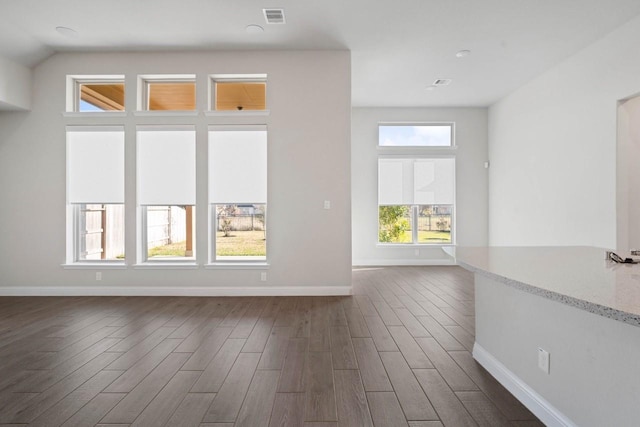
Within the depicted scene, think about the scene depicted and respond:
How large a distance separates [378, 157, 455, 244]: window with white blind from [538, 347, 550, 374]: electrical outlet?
5.31 metres

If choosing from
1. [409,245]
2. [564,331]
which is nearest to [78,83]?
[564,331]

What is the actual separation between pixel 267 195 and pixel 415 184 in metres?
3.76

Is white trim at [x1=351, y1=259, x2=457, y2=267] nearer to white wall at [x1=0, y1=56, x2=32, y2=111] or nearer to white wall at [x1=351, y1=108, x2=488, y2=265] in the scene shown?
white wall at [x1=351, y1=108, x2=488, y2=265]

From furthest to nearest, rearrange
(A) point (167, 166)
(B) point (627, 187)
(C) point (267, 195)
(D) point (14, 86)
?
(A) point (167, 166)
(C) point (267, 195)
(D) point (14, 86)
(B) point (627, 187)

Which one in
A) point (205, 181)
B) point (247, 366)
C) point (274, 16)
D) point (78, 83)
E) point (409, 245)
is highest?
point (274, 16)

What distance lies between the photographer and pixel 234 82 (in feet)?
16.1

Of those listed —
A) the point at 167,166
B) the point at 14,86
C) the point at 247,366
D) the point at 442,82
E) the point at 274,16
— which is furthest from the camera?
the point at 442,82

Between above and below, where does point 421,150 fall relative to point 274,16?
below

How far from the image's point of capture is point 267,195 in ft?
15.4

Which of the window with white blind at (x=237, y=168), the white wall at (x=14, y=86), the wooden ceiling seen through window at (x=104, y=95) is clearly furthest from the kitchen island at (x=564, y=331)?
the white wall at (x=14, y=86)

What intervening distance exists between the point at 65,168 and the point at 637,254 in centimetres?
633

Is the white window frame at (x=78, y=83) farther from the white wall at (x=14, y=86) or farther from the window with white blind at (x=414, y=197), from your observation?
the window with white blind at (x=414, y=197)

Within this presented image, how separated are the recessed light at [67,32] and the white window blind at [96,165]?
1171mm

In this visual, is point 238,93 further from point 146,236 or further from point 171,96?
point 146,236
